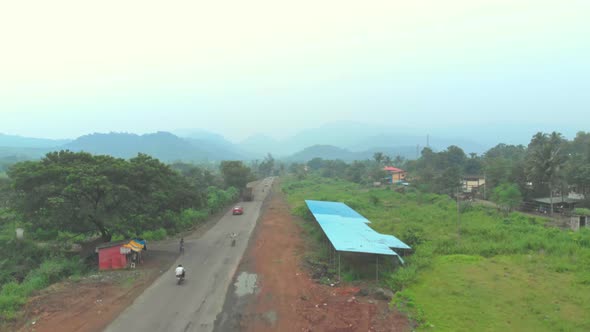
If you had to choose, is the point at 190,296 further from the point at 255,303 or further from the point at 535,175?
the point at 535,175

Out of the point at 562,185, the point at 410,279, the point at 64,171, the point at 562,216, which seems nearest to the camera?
the point at 410,279

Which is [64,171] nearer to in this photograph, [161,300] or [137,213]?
[137,213]

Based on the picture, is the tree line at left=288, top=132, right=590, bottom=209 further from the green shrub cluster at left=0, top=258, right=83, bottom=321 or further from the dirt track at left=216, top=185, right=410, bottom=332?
the green shrub cluster at left=0, top=258, right=83, bottom=321

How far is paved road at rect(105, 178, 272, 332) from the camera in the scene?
1092cm

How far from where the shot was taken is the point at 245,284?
1438 cm

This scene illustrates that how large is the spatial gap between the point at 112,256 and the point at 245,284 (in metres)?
7.20

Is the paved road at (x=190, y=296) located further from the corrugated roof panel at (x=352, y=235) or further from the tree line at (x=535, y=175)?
the tree line at (x=535, y=175)

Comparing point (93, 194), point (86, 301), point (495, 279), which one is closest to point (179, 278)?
point (86, 301)

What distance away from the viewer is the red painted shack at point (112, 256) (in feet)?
54.1

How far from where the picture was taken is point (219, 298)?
1293 cm

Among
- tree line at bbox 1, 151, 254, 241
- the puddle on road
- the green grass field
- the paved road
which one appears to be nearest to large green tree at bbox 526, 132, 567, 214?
the green grass field

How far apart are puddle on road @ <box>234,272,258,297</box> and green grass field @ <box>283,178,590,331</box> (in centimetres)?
562

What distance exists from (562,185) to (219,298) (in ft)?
124

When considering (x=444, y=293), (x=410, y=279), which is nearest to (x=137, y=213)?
(x=410, y=279)
